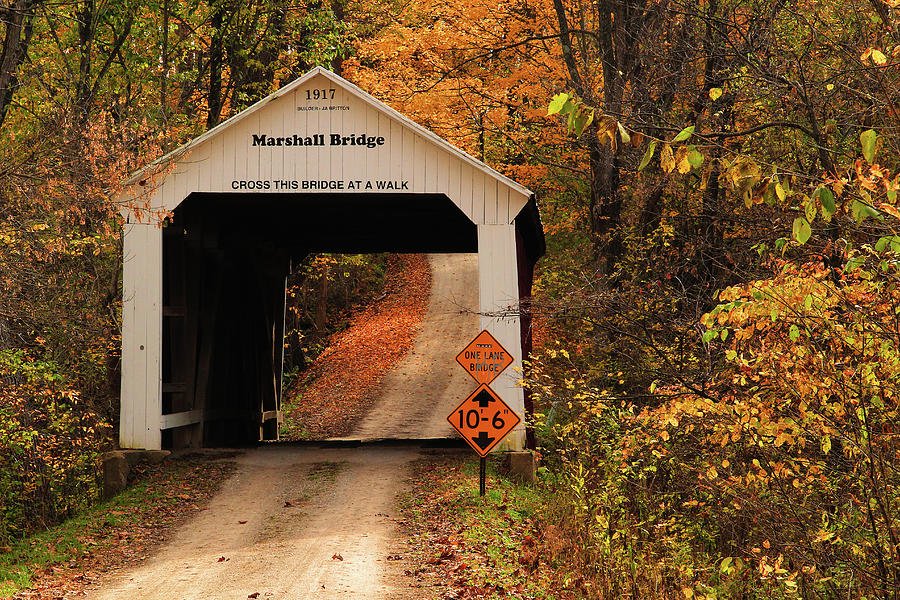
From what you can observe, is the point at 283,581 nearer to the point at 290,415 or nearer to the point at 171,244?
the point at 171,244

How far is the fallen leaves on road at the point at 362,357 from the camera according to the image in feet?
88.9

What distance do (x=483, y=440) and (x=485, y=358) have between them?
3.37 feet

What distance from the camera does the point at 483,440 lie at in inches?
494

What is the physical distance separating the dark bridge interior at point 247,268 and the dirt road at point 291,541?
240cm

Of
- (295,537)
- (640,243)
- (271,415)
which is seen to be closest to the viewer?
(295,537)

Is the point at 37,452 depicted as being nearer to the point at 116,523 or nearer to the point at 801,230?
the point at 116,523

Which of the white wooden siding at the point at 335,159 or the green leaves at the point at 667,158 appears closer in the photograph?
the green leaves at the point at 667,158

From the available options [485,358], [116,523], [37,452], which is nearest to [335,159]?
[485,358]

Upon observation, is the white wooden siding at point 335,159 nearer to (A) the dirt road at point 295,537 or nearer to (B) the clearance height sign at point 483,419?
(B) the clearance height sign at point 483,419

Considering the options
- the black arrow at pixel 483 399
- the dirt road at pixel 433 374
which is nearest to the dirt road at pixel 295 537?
the black arrow at pixel 483 399

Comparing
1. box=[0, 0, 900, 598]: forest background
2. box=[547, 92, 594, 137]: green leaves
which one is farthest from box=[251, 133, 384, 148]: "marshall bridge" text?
box=[547, 92, 594, 137]: green leaves

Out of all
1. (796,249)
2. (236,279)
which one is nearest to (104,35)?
(236,279)

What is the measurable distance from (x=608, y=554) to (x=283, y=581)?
286 cm

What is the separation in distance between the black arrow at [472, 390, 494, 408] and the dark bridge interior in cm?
361
